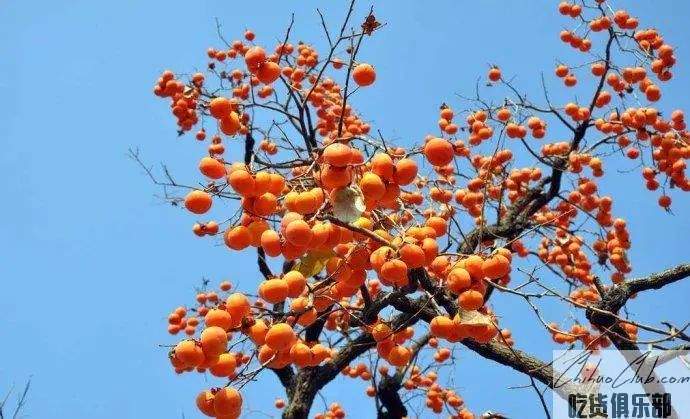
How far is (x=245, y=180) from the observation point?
1816 millimetres

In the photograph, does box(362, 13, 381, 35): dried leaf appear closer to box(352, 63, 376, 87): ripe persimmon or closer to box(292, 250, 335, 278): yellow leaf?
box(352, 63, 376, 87): ripe persimmon

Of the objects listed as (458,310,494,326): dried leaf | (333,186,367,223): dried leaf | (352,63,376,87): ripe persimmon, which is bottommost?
(458,310,494,326): dried leaf

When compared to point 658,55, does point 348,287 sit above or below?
below

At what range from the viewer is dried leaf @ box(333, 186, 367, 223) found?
6.00ft

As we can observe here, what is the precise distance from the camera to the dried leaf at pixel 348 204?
183cm

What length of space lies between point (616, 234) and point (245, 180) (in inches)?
185

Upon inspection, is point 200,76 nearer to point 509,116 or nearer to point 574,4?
point 509,116

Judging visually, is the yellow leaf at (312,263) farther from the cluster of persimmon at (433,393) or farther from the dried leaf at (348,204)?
the cluster of persimmon at (433,393)

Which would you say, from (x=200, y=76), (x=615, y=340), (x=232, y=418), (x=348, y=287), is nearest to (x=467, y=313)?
(x=348, y=287)

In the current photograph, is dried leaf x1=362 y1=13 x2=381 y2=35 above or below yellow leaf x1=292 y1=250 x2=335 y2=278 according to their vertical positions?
above

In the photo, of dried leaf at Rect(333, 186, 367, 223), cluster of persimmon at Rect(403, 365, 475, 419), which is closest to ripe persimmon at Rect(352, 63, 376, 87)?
dried leaf at Rect(333, 186, 367, 223)

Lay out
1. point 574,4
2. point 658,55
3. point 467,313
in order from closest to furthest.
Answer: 1. point 467,313
2. point 658,55
3. point 574,4

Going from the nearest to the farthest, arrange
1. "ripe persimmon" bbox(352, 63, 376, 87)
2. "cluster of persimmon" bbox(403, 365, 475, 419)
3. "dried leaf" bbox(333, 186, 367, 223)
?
"dried leaf" bbox(333, 186, 367, 223) → "ripe persimmon" bbox(352, 63, 376, 87) → "cluster of persimmon" bbox(403, 365, 475, 419)

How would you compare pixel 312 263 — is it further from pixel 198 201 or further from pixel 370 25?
pixel 370 25
